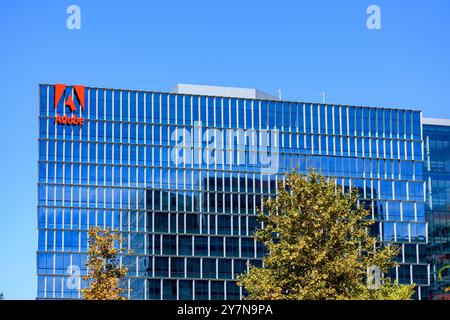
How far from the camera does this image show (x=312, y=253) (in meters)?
66.2

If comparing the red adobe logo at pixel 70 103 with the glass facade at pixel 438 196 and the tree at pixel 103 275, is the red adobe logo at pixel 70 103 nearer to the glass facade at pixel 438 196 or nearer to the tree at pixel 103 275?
the glass facade at pixel 438 196

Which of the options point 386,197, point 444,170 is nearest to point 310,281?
point 386,197

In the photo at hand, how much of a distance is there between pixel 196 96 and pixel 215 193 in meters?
15.4

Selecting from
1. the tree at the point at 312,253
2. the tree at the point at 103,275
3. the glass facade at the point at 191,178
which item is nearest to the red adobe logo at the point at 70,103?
the glass facade at the point at 191,178

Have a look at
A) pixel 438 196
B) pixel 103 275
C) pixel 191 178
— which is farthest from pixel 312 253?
pixel 438 196

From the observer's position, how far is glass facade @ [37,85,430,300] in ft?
467

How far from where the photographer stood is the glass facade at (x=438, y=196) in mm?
165625

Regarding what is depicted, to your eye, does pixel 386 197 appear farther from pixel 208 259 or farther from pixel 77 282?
pixel 77 282

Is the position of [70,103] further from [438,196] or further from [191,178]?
[438,196]

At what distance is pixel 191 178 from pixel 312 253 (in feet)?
269
